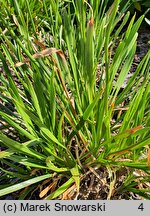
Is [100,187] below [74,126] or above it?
below

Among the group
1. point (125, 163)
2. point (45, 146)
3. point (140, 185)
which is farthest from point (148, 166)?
point (45, 146)

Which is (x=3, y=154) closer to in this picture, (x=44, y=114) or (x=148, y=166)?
(x=44, y=114)

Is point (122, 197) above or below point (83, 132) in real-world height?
below

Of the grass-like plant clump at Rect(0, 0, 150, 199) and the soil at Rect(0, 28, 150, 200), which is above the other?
the grass-like plant clump at Rect(0, 0, 150, 199)

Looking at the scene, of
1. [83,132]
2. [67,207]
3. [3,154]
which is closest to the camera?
[3,154]

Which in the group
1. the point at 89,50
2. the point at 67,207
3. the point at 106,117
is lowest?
the point at 67,207

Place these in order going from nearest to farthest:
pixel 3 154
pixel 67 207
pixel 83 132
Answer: pixel 3 154 → pixel 67 207 → pixel 83 132

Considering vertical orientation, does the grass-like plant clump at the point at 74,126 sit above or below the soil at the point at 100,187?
above

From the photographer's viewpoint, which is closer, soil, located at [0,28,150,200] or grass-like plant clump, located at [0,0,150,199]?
grass-like plant clump, located at [0,0,150,199]

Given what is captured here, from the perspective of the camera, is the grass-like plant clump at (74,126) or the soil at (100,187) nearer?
the grass-like plant clump at (74,126)

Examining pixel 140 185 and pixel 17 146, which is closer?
pixel 17 146
